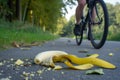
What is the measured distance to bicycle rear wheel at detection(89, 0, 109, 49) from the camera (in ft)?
19.9

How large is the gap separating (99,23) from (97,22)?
0.24 feet

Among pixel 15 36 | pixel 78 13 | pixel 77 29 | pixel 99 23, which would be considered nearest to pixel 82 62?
pixel 99 23

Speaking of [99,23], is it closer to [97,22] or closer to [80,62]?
[97,22]

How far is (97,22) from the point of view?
6.53m

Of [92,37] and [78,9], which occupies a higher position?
[78,9]

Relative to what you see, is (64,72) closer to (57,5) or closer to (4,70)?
(4,70)

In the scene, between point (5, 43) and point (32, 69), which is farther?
point (5, 43)

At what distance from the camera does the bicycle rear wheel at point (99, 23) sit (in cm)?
605

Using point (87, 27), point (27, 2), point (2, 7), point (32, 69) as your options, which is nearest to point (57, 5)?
point (27, 2)

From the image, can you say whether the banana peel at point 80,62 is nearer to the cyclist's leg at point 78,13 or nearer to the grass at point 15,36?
the grass at point 15,36

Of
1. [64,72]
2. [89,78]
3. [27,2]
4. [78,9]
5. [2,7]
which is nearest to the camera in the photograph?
[89,78]

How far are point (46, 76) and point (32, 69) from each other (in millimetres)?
418

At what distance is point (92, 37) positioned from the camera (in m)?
7.06

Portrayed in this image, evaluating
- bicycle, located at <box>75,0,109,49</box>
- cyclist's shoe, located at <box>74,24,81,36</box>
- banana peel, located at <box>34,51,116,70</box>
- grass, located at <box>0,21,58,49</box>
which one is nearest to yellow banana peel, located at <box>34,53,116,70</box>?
banana peel, located at <box>34,51,116,70</box>
